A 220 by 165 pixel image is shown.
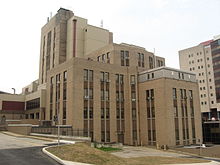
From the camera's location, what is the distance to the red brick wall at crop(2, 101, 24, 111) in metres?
64.1

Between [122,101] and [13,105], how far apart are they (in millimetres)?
32049

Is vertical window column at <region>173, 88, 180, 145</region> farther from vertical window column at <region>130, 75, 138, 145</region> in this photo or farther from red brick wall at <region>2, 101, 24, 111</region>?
red brick wall at <region>2, 101, 24, 111</region>

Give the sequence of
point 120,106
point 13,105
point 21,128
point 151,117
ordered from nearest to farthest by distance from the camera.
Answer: point 21,128 < point 151,117 < point 120,106 < point 13,105

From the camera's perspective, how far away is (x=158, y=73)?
5031cm

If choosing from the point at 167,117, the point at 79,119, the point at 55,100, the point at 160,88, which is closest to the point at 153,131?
the point at 167,117

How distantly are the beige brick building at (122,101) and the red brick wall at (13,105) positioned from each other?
875cm

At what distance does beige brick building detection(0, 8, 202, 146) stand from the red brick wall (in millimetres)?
8746

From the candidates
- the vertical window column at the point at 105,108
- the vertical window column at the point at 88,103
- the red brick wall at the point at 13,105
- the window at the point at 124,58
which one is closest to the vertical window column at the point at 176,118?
the vertical window column at the point at 105,108

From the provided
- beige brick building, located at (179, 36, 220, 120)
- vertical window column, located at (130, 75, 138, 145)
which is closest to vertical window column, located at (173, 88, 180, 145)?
vertical window column, located at (130, 75, 138, 145)

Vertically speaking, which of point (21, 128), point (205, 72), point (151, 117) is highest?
point (205, 72)

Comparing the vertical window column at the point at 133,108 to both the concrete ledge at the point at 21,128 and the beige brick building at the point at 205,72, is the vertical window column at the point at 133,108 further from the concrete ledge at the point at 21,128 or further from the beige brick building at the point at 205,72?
the beige brick building at the point at 205,72

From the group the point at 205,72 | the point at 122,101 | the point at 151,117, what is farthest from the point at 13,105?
the point at 205,72

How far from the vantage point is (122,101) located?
2068 inches

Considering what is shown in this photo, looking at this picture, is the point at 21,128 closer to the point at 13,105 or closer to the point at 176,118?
the point at 13,105
